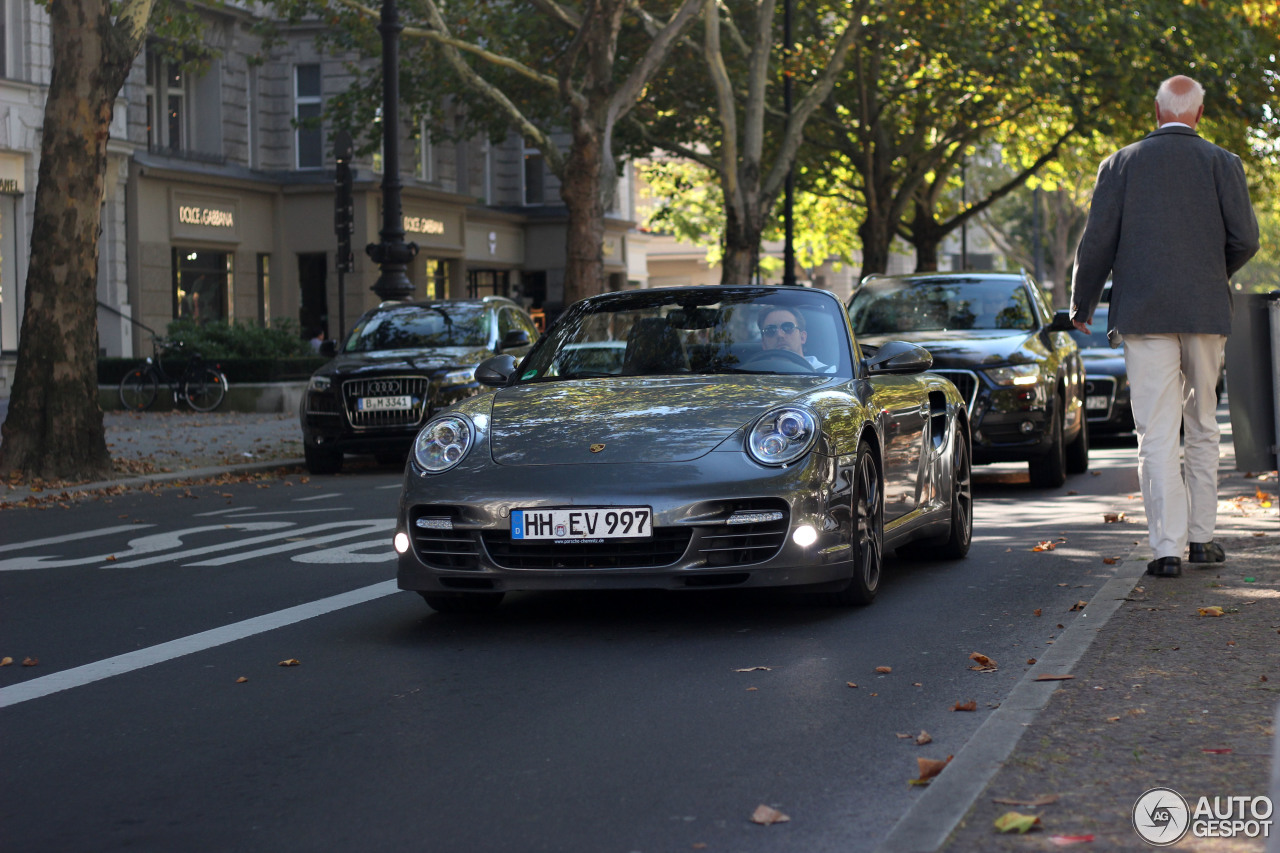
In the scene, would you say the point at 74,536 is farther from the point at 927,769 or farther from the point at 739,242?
the point at 739,242

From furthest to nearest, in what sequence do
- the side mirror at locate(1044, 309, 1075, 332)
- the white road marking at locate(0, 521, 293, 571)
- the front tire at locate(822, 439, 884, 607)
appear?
1. the side mirror at locate(1044, 309, 1075, 332)
2. the white road marking at locate(0, 521, 293, 571)
3. the front tire at locate(822, 439, 884, 607)

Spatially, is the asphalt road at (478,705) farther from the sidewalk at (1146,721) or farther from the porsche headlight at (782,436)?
the porsche headlight at (782,436)

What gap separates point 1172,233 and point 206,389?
68.5 feet

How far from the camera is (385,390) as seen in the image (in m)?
16.0

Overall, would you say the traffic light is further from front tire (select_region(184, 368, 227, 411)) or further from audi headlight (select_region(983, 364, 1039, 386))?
audi headlight (select_region(983, 364, 1039, 386))

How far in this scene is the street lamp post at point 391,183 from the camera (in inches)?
803

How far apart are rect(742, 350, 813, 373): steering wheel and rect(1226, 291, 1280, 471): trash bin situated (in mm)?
1831

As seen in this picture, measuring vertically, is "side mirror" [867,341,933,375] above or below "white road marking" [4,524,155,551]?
above

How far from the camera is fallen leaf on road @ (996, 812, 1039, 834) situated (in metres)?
3.72

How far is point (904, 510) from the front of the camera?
789 centimetres

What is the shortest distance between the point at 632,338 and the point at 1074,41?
89.7 feet

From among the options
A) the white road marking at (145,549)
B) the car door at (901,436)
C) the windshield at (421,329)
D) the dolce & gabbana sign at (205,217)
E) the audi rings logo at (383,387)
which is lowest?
→ the white road marking at (145,549)

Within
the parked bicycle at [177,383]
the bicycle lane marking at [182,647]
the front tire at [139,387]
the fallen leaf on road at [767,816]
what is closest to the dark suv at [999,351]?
the bicycle lane marking at [182,647]

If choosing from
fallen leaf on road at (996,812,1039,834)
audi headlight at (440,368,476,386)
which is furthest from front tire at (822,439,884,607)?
audi headlight at (440,368,476,386)
